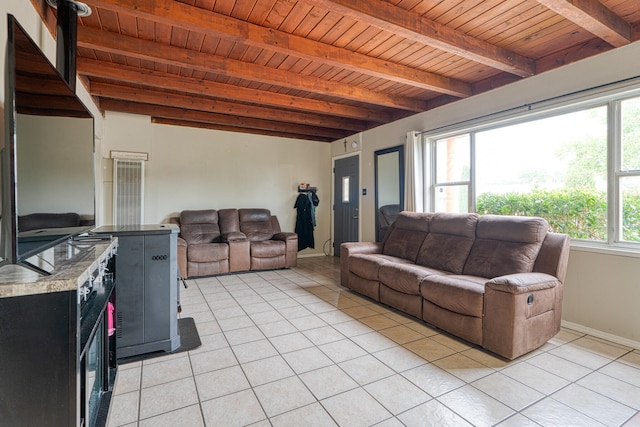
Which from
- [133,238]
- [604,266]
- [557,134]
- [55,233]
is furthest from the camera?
[557,134]

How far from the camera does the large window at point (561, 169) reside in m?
2.55

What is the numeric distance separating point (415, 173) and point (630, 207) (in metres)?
2.15

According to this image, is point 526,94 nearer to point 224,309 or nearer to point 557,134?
point 557,134

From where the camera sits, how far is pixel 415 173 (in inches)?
166

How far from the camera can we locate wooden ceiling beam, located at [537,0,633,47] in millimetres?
2031

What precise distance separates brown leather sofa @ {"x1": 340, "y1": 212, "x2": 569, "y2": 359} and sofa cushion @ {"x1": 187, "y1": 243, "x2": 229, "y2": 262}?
201 cm

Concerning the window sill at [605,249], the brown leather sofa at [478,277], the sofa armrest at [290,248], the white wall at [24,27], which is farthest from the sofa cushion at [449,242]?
the white wall at [24,27]

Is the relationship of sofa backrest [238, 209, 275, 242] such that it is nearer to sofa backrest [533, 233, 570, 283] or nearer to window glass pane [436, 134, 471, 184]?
window glass pane [436, 134, 471, 184]

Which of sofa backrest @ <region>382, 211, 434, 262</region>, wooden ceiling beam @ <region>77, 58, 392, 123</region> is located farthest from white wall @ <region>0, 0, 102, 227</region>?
sofa backrest @ <region>382, 211, 434, 262</region>

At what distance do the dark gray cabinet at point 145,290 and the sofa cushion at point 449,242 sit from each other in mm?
2560

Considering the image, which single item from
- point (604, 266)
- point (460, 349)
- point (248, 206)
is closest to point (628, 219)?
point (604, 266)

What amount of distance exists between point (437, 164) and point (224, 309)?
3273 millimetres

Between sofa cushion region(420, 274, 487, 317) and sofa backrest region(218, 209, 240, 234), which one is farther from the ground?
sofa backrest region(218, 209, 240, 234)

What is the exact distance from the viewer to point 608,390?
73.9 inches
